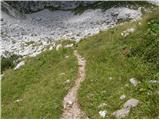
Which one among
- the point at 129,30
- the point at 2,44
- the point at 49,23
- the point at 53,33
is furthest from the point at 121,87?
the point at 49,23

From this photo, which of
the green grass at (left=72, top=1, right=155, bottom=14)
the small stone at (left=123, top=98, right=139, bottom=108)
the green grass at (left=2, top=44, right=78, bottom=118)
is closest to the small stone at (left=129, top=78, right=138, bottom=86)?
the small stone at (left=123, top=98, right=139, bottom=108)

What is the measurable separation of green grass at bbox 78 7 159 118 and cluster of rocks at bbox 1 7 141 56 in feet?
83.8

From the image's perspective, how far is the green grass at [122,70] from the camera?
22.8 metres

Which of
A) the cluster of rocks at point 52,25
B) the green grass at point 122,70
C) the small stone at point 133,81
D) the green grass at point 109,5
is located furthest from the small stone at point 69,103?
the green grass at point 109,5

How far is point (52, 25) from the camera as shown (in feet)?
242

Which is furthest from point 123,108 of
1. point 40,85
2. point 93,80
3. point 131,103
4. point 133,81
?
point 40,85

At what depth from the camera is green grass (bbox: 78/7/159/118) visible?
22750 mm

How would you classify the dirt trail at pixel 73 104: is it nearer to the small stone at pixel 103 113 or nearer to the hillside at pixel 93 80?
the hillside at pixel 93 80

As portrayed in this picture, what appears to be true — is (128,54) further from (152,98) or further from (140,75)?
(152,98)

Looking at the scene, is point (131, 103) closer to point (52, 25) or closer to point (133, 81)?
point (133, 81)

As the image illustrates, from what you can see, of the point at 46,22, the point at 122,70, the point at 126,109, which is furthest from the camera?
the point at 46,22

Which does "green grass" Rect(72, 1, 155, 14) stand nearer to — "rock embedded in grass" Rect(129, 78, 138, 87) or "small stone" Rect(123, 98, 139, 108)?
"rock embedded in grass" Rect(129, 78, 138, 87)

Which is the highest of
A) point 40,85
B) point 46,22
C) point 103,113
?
point 103,113

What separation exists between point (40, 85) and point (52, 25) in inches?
1820
